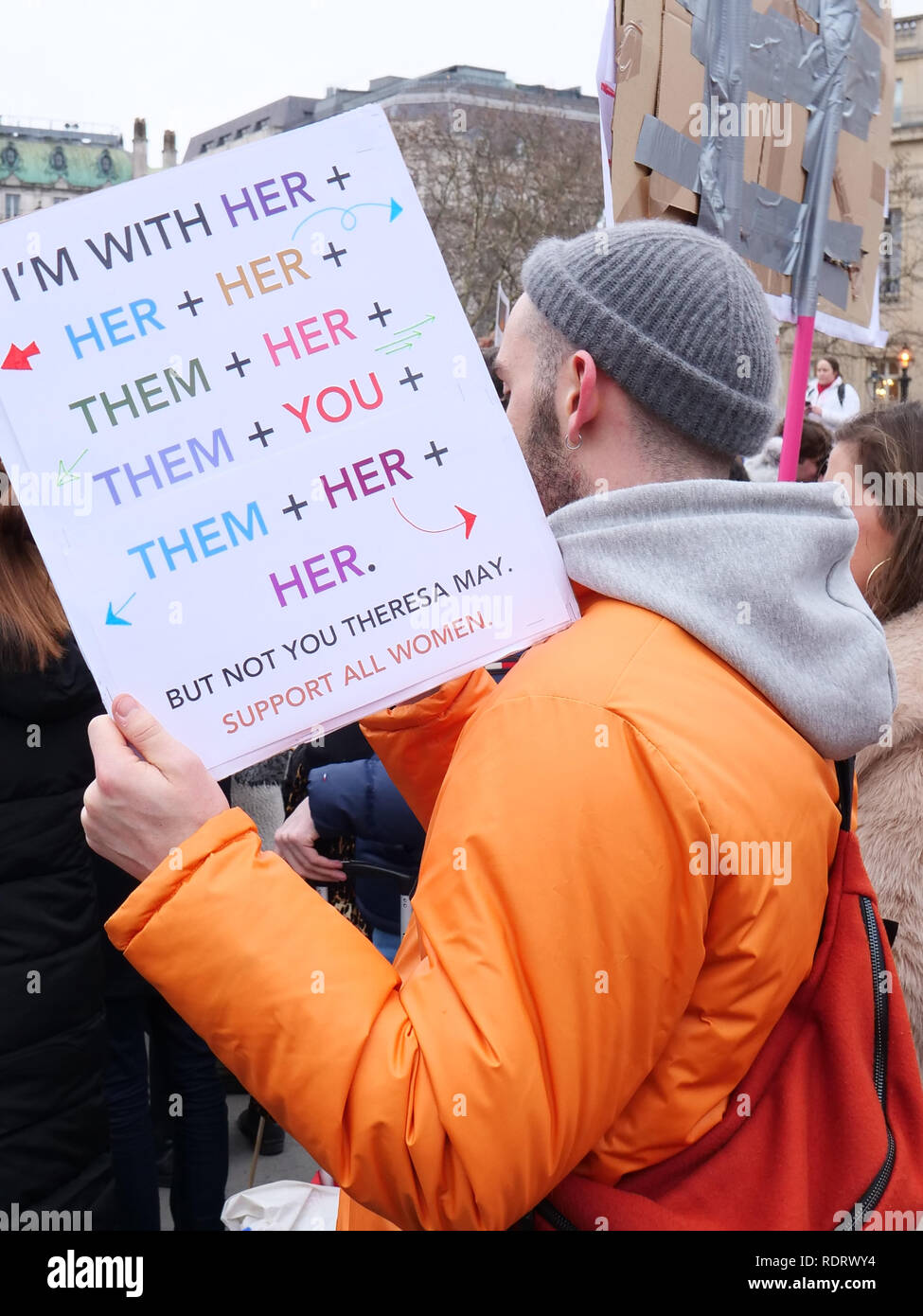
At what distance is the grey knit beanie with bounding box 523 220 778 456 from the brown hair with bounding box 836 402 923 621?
1345 millimetres

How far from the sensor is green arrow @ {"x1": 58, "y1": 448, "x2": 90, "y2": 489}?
4.30ft

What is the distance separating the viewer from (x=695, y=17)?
101 inches

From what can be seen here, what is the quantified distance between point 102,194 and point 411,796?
0.89 meters

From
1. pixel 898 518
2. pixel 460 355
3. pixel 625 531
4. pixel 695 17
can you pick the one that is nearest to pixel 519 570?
pixel 625 531

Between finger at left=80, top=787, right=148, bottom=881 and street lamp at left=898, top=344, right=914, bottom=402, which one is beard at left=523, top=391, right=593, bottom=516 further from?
street lamp at left=898, top=344, right=914, bottom=402

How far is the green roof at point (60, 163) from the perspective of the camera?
256ft

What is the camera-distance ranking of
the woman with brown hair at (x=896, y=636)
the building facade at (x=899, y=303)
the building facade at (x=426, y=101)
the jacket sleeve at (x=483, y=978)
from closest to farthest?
1. the jacket sleeve at (x=483, y=978)
2. the woman with brown hair at (x=896, y=636)
3. the building facade at (x=899, y=303)
4. the building facade at (x=426, y=101)

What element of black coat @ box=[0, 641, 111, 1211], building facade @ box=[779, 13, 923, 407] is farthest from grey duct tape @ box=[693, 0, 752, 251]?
building facade @ box=[779, 13, 923, 407]

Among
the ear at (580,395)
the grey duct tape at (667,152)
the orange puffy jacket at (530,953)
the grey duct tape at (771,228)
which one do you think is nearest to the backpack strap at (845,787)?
the orange puffy jacket at (530,953)

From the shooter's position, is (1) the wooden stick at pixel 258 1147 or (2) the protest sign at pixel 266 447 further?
(1) the wooden stick at pixel 258 1147

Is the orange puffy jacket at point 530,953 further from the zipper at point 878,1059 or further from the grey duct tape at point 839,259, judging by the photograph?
the grey duct tape at point 839,259

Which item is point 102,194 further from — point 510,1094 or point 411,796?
point 510,1094

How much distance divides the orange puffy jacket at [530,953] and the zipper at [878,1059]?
0.56 ft
